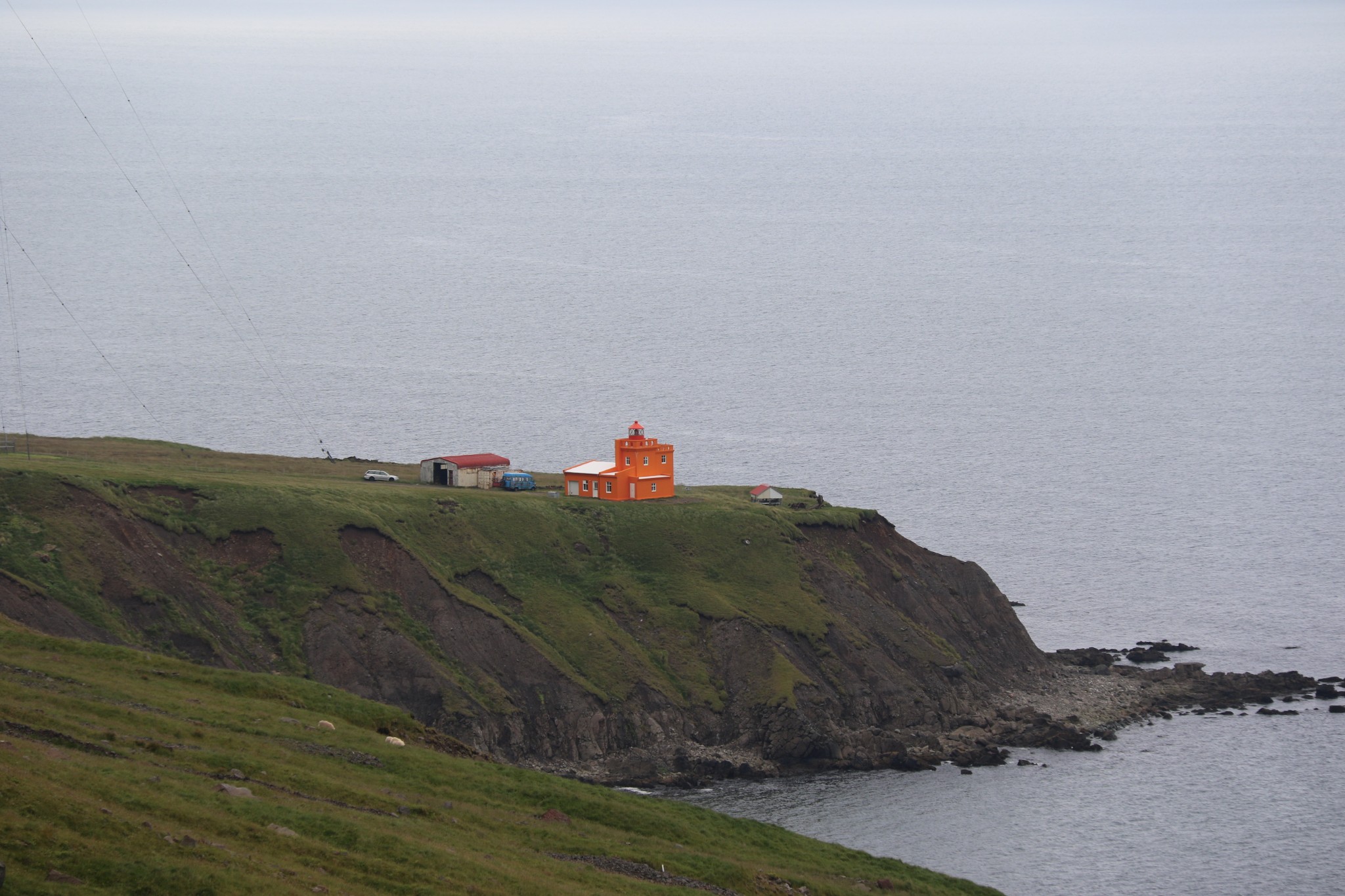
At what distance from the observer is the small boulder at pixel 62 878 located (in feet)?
123

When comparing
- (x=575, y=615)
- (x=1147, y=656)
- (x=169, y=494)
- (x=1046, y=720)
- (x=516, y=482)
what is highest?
(x=516, y=482)

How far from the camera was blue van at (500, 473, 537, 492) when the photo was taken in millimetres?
112062

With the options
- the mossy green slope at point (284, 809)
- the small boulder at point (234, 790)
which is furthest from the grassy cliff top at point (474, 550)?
the small boulder at point (234, 790)

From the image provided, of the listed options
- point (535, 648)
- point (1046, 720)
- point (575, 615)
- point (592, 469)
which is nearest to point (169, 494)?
point (535, 648)

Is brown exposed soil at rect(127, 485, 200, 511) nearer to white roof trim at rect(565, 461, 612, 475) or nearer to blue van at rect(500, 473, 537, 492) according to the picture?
blue van at rect(500, 473, 537, 492)

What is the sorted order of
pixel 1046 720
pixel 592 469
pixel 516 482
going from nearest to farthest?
pixel 1046 720 → pixel 592 469 → pixel 516 482

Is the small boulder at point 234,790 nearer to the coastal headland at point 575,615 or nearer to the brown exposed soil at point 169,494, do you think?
the coastal headland at point 575,615

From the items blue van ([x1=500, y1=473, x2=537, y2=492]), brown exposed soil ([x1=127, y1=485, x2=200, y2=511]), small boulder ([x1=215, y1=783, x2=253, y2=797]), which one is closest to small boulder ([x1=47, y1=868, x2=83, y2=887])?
small boulder ([x1=215, y1=783, x2=253, y2=797])

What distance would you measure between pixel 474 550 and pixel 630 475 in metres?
15.6

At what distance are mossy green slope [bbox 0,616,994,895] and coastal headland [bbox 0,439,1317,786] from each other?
63.8 feet

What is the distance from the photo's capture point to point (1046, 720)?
101 meters

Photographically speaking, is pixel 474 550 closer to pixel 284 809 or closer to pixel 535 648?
pixel 535 648

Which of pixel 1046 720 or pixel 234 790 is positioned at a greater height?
pixel 234 790

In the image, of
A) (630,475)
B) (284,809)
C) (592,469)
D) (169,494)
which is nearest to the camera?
(284,809)
